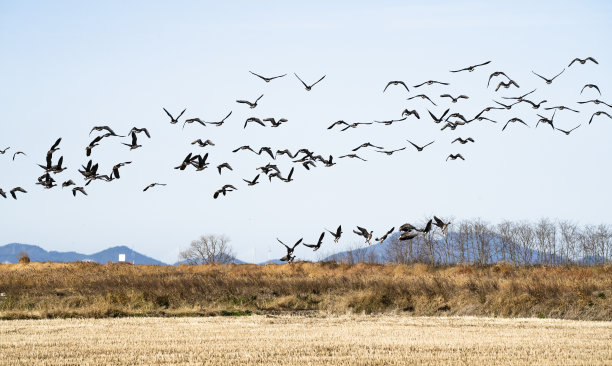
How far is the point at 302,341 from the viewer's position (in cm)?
2138

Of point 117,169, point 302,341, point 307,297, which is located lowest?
point 302,341

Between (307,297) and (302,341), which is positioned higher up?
(307,297)

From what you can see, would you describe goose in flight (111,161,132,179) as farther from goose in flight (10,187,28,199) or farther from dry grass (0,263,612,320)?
dry grass (0,263,612,320)

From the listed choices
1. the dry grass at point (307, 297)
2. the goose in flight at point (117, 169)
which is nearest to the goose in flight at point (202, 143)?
the goose in flight at point (117, 169)

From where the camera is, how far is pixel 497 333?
948 inches

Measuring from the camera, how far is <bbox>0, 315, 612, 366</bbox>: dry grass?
59.4ft

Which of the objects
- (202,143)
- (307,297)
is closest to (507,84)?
(202,143)

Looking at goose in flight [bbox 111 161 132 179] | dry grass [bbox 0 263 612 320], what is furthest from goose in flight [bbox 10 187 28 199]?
dry grass [bbox 0 263 612 320]

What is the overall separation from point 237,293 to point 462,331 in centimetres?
1429

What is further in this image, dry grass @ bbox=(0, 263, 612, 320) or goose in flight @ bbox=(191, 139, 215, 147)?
dry grass @ bbox=(0, 263, 612, 320)

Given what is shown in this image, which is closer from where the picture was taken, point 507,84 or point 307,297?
Result: point 507,84

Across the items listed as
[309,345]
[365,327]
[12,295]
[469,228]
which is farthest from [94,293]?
[469,228]

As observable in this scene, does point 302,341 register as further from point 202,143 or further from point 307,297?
point 307,297

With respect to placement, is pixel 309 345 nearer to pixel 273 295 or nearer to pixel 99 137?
pixel 99 137
